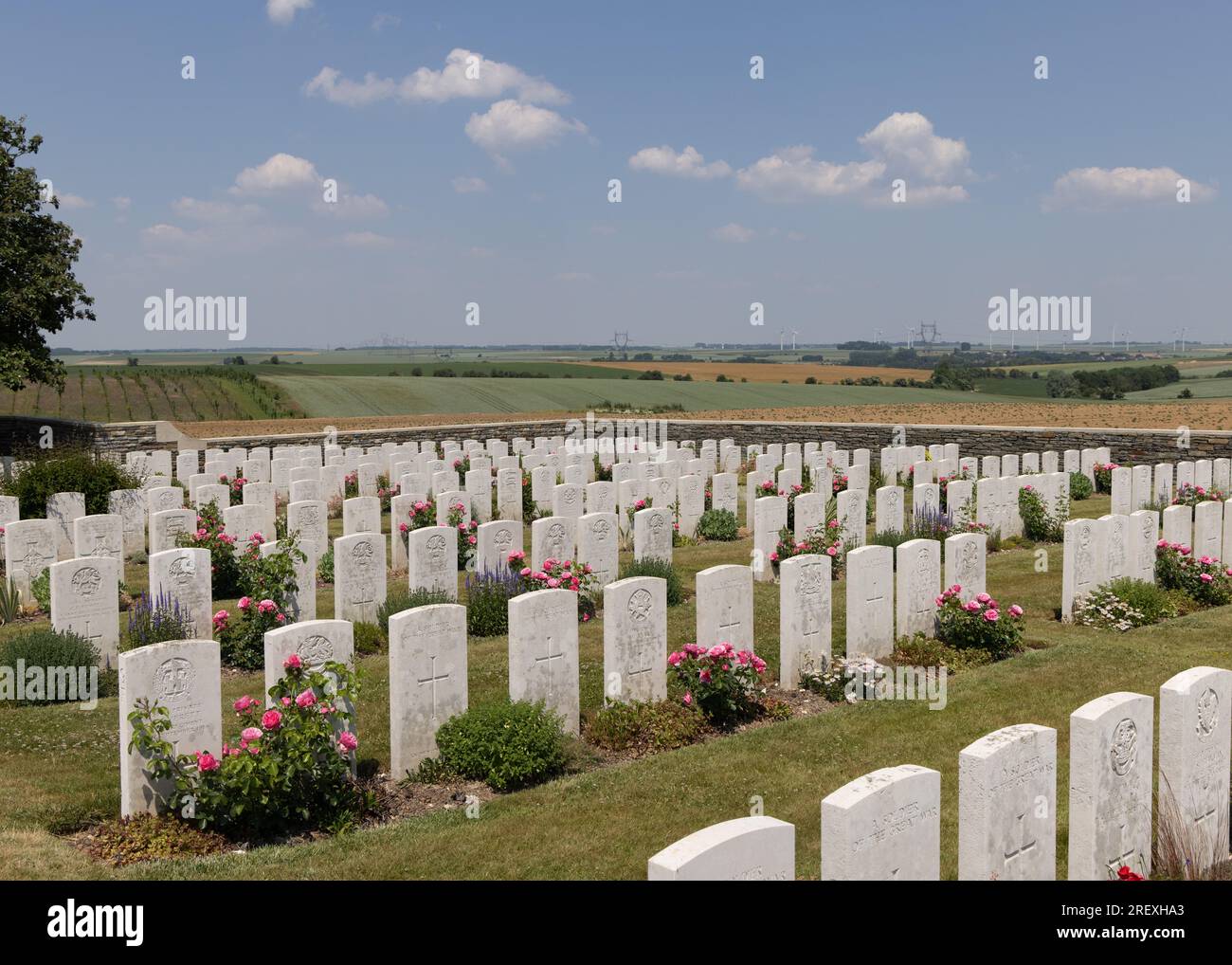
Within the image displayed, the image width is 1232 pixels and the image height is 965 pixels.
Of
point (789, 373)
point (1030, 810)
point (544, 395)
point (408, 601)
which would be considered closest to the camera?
point (1030, 810)

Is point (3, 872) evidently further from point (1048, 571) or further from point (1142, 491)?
point (1142, 491)

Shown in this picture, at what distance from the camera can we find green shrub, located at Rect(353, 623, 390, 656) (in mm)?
11086

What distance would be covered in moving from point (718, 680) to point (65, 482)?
12.3m

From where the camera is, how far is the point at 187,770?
22.2 feet

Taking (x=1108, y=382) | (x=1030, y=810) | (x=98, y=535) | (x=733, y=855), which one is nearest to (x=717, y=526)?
(x=98, y=535)

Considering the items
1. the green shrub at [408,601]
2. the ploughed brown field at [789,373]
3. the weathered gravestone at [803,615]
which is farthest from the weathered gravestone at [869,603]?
the ploughed brown field at [789,373]

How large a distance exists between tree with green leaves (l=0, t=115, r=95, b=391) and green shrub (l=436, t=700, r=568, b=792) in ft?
64.1

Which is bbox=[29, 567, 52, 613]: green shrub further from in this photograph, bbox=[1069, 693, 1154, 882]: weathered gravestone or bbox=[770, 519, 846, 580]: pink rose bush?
bbox=[1069, 693, 1154, 882]: weathered gravestone

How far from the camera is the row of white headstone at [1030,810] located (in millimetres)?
4250

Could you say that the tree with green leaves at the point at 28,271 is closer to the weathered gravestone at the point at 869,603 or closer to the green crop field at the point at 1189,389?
the weathered gravestone at the point at 869,603

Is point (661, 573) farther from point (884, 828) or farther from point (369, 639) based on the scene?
point (884, 828)

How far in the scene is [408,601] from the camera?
1151cm
